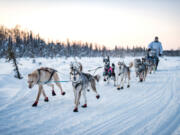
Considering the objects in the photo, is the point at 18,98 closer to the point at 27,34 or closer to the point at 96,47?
the point at 27,34

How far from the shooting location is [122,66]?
6.48 m

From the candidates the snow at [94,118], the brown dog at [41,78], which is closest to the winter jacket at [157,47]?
the snow at [94,118]

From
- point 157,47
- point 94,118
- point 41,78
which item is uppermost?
point 157,47

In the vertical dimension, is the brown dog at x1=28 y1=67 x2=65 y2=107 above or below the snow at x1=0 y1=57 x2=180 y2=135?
above

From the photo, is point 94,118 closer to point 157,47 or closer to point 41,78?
point 41,78

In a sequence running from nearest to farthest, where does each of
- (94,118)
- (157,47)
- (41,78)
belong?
(94,118), (41,78), (157,47)

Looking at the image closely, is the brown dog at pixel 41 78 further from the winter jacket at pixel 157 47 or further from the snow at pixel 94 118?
the winter jacket at pixel 157 47

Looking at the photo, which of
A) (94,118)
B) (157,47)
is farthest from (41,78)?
(157,47)

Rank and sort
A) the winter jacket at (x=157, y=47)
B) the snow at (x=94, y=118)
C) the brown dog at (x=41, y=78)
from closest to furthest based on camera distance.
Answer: the snow at (x=94, y=118), the brown dog at (x=41, y=78), the winter jacket at (x=157, y=47)

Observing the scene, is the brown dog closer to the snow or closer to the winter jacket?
the snow

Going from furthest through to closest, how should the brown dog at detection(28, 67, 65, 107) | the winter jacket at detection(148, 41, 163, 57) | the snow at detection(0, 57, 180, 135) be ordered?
the winter jacket at detection(148, 41, 163, 57), the brown dog at detection(28, 67, 65, 107), the snow at detection(0, 57, 180, 135)

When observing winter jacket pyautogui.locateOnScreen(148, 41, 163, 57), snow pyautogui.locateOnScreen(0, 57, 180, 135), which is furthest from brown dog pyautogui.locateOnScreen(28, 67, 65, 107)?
winter jacket pyautogui.locateOnScreen(148, 41, 163, 57)

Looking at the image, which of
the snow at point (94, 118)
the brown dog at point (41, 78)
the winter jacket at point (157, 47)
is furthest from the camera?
the winter jacket at point (157, 47)

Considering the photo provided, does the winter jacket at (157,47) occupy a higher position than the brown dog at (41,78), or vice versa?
the winter jacket at (157,47)
